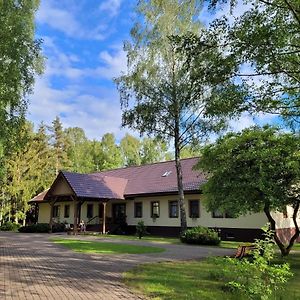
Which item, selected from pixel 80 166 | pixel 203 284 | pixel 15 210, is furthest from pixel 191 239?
pixel 80 166

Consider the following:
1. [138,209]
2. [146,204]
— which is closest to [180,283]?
[146,204]

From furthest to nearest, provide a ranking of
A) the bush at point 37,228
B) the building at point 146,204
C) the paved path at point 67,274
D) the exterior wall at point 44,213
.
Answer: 1. the exterior wall at point 44,213
2. the bush at point 37,228
3. the building at point 146,204
4. the paved path at point 67,274

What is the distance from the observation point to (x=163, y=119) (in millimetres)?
21656

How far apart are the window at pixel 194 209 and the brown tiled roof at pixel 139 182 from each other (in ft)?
3.59

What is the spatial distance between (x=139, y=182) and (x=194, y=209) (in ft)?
23.6

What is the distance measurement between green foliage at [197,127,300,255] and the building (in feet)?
29.8

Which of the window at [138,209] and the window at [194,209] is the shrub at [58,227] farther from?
the window at [194,209]

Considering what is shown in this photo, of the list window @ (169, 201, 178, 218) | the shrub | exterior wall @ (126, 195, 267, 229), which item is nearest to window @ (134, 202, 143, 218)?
exterior wall @ (126, 195, 267, 229)

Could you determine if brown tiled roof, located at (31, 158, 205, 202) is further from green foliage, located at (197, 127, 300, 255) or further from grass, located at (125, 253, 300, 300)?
grass, located at (125, 253, 300, 300)

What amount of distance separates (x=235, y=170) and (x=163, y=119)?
9.50m

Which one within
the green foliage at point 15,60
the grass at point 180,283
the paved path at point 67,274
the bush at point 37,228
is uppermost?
the green foliage at point 15,60

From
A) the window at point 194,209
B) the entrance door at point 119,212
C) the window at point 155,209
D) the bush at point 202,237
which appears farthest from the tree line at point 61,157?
the bush at point 202,237

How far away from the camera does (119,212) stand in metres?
30.7

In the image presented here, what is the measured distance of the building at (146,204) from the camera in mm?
22766
